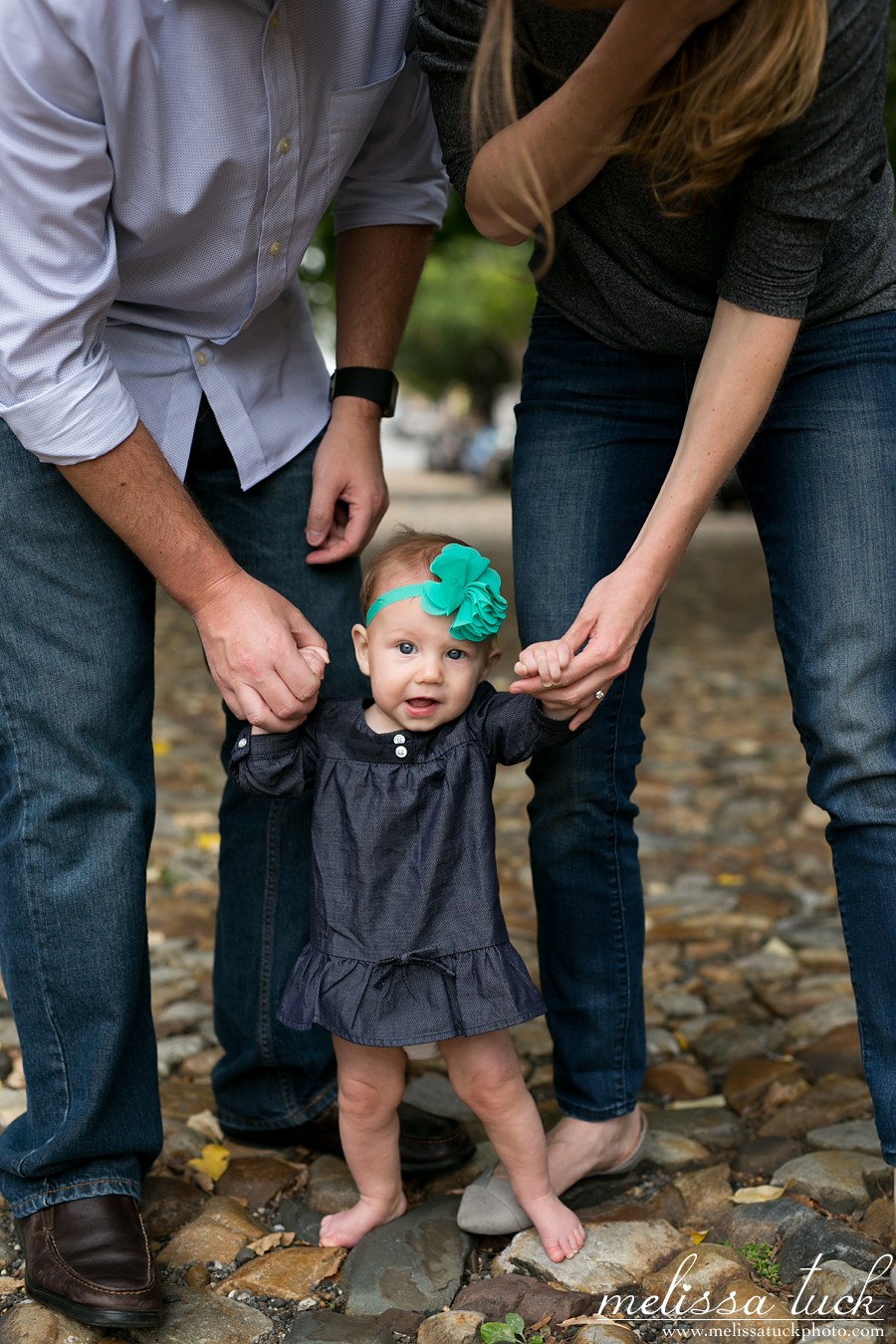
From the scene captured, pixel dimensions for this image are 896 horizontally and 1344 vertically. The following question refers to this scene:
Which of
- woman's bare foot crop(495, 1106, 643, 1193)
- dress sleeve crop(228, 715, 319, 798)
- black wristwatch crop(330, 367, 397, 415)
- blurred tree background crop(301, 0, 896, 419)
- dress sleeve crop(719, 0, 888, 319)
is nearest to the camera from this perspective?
dress sleeve crop(719, 0, 888, 319)

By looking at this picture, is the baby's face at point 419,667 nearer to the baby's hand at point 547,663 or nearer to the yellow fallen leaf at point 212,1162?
the baby's hand at point 547,663

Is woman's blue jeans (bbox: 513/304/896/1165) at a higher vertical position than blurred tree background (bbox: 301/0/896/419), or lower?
lower

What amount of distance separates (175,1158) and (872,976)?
1491 millimetres

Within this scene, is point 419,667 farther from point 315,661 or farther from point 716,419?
point 716,419

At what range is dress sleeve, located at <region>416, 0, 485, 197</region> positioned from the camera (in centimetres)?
225

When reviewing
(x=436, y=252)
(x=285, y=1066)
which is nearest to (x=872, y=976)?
(x=285, y=1066)

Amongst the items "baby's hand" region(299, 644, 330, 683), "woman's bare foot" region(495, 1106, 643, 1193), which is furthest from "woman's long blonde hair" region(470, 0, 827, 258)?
"woman's bare foot" region(495, 1106, 643, 1193)

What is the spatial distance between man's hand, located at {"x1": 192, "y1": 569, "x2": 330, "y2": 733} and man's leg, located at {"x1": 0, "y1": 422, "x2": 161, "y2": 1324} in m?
0.17

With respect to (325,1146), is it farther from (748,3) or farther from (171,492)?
(748,3)

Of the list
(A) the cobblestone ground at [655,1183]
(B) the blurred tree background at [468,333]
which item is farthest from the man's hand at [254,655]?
(B) the blurred tree background at [468,333]

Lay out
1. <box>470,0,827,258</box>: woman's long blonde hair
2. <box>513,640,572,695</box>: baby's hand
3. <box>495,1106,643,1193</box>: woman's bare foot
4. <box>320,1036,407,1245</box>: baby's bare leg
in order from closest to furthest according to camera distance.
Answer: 1. <box>470,0,827,258</box>: woman's long blonde hair
2. <box>513,640,572,695</box>: baby's hand
3. <box>320,1036,407,1245</box>: baby's bare leg
4. <box>495,1106,643,1193</box>: woman's bare foot

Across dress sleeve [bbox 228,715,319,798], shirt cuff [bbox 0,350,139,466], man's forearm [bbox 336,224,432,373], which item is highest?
man's forearm [bbox 336,224,432,373]

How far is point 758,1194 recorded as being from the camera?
271 cm

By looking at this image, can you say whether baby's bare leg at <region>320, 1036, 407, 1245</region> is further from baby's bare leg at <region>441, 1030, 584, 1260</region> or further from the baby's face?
the baby's face
